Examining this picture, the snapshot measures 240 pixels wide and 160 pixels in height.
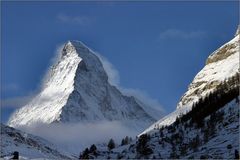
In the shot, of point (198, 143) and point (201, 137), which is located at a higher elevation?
point (201, 137)

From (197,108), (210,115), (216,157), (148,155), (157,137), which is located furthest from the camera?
(197,108)

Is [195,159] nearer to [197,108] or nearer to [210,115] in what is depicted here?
[210,115]

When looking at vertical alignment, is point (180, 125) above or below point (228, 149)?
above

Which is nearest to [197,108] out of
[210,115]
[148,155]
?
[210,115]

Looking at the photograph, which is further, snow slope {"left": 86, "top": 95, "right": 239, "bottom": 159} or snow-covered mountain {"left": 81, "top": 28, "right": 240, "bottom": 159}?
snow-covered mountain {"left": 81, "top": 28, "right": 240, "bottom": 159}

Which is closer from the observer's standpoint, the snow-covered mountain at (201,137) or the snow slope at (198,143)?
the snow slope at (198,143)

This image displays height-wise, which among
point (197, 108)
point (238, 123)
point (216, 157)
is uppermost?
point (197, 108)

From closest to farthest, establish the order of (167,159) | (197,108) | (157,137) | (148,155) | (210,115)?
(167,159), (148,155), (210,115), (157,137), (197,108)

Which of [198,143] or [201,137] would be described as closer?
[198,143]

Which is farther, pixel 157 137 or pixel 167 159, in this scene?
pixel 157 137

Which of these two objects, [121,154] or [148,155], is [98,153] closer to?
[121,154]
